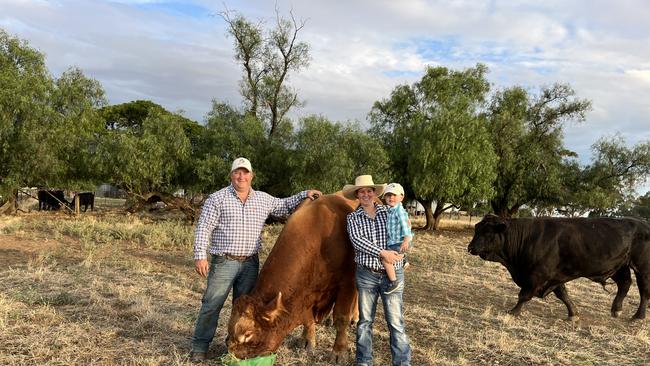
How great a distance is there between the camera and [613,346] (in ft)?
19.6

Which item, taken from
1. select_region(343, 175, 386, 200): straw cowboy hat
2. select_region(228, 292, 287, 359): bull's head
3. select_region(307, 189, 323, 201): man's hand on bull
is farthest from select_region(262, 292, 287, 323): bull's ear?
select_region(307, 189, 323, 201): man's hand on bull

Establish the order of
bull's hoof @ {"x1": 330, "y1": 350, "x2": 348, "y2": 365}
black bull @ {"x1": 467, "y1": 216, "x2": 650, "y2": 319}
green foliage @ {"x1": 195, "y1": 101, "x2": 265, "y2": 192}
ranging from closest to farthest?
bull's hoof @ {"x1": 330, "y1": 350, "x2": 348, "y2": 365}
black bull @ {"x1": 467, "y1": 216, "x2": 650, "y2": 319}
green foliage @ {"x1": 195, "y1": 101, "x2": 265, "y2": 192}

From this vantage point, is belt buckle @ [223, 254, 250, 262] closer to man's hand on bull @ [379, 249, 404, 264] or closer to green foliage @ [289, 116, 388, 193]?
man's hand on bull @ [379, 249, 404, 264]

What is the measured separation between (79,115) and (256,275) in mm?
19613

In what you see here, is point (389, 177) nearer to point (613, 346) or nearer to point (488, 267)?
point (488, 267)

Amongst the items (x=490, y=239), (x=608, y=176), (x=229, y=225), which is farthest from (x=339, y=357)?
(x=608, y=176)

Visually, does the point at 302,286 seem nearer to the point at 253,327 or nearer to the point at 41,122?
the point at 253,327

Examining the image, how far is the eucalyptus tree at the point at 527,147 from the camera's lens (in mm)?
27641

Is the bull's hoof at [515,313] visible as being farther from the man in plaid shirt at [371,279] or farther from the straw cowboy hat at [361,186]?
the straw cowboy hat at [361,186]

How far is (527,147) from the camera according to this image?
2827cm

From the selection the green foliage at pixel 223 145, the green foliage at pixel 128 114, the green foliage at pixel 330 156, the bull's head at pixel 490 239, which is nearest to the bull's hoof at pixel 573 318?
the bull's head at pixel 490 239

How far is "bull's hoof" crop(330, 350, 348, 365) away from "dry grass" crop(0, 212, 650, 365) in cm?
11

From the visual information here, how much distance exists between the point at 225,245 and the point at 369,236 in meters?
1.44

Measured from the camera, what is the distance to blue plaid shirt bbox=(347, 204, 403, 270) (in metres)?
4.52
